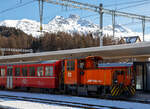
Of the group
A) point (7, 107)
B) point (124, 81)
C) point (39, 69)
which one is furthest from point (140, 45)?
point (7, 107)

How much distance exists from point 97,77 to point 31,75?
7885 millimetres

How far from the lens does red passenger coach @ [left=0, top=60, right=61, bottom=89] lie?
20.6 metres

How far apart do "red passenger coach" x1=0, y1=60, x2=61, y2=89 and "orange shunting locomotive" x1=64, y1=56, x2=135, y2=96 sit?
1.37m

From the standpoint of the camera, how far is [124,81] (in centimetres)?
1711

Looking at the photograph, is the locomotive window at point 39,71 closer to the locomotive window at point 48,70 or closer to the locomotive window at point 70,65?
the locomotive window at point 48,70

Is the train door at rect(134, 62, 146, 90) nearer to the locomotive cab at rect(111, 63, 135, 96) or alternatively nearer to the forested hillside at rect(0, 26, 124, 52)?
the locomotive cab at rect(111, 63, 135, 96)

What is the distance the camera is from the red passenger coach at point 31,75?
813 inches

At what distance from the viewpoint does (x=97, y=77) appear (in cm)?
1770

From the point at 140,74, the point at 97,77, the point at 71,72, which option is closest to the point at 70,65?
the point at 71,72

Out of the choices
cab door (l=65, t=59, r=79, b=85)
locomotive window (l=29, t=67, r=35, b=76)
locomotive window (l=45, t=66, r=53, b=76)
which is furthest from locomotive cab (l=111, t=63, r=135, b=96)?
locomotive window (l=29, t=67, r=35, b=76)

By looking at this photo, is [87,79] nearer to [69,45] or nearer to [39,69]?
[39,69]

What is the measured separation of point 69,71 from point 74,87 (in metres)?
1.40

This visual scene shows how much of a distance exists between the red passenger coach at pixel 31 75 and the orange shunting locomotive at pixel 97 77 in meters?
1.37

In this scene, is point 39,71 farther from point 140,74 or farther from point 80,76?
point 140,74
